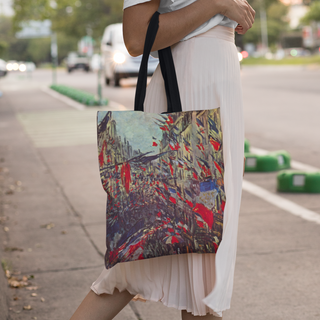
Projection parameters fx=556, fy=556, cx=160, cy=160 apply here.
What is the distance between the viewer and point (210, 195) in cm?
177

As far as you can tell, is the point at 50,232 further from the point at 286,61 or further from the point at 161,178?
the point at 286,61

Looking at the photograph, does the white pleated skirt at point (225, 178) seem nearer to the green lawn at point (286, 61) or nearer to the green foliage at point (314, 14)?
the green lawn at point (286, 61)

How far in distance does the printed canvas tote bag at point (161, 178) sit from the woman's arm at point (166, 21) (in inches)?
1.7

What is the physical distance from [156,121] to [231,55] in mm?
405

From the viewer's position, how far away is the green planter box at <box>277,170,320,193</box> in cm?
548

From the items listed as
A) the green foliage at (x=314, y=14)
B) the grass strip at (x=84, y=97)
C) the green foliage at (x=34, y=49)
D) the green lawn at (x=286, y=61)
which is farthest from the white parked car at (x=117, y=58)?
the green foliage at (x=34, y=49)

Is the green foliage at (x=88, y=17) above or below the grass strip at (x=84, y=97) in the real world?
above

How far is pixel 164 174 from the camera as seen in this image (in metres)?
1.78

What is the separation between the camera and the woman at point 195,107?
73.0 inches

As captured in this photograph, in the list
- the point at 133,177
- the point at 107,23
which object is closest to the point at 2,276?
the point at 133,177

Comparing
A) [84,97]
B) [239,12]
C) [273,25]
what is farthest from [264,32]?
[239,12]

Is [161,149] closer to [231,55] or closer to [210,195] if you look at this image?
[210,195]

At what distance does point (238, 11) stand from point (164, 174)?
64 centimetres

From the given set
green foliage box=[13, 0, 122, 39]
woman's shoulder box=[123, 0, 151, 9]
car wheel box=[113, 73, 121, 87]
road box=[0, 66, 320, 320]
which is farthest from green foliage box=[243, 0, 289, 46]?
woman's shoulder box=[123, 0, 151, 9]
